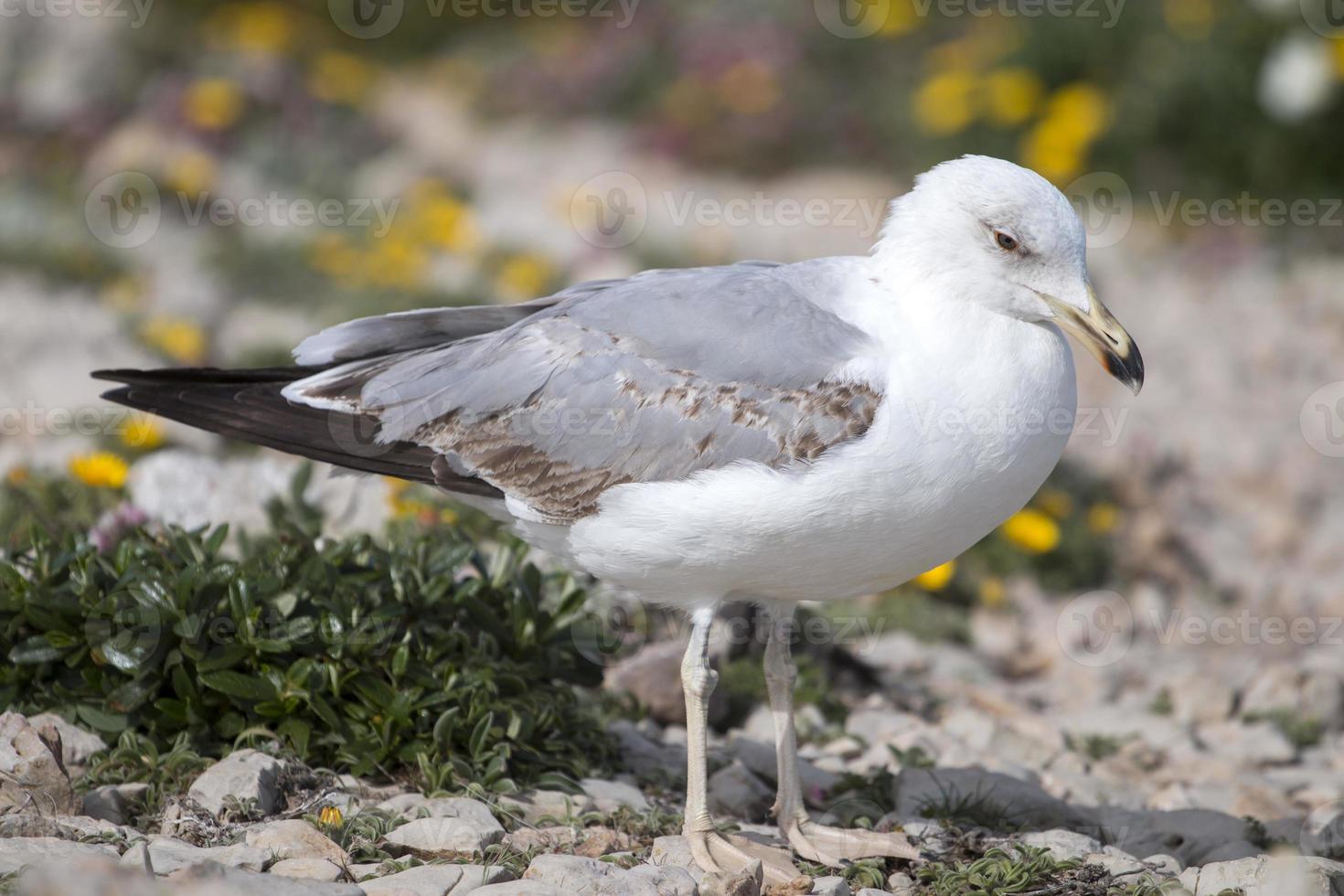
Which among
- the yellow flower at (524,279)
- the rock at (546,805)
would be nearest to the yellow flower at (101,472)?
the rock at (546,805)

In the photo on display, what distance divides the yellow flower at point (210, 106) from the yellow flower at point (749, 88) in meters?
4.14

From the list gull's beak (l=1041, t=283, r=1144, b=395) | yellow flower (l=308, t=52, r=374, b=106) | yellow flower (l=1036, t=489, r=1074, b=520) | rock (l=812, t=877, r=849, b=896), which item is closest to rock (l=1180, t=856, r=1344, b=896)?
rock (l=812, t=877, r=849, b=896)

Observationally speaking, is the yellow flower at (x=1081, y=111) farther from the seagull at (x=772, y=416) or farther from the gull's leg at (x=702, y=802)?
the gull's leg at (x=702, y=802)

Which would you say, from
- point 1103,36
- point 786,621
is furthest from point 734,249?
point 786,621

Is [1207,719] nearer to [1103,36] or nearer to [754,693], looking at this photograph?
[754,693]

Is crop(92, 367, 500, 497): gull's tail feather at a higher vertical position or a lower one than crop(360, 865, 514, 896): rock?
higher

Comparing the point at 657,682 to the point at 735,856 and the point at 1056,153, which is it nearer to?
the point at 735,856

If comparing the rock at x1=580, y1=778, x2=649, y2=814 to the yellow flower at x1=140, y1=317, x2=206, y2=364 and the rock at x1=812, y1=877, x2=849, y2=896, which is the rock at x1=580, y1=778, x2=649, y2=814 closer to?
the rock at x1=812, y1=877, x2=849, y2=896

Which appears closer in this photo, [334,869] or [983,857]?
[334,869]

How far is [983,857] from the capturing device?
13.7ft

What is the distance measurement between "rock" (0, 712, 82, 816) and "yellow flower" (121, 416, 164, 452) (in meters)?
3.03

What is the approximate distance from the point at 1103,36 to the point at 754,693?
7.40 meters

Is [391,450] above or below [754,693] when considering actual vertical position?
above

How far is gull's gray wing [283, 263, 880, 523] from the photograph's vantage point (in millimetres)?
4230
